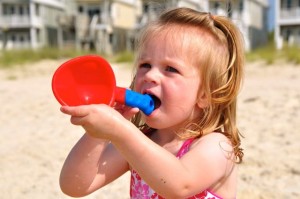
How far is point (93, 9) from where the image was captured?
3216 centimetres

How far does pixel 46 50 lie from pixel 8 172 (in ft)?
47.7

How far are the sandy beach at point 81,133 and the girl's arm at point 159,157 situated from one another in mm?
1724

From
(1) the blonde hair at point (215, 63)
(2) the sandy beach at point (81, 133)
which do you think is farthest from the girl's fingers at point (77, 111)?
(2) the sandy beach at point (81, 133)

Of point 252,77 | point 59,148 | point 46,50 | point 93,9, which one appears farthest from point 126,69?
point 93,9

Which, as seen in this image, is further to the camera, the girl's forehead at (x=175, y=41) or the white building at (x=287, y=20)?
the white building at (x=287, y=20)

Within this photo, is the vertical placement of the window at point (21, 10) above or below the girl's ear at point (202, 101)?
above

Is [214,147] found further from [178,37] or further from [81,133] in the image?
[81,133]

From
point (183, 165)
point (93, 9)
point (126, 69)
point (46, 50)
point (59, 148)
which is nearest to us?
point (183, 165)

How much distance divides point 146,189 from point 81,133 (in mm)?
3387

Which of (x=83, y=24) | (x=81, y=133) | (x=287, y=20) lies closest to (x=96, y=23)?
(x=83, y=24)

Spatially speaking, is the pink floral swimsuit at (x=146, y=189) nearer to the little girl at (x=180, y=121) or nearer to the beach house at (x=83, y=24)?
the little girl at (x=180, y=121)

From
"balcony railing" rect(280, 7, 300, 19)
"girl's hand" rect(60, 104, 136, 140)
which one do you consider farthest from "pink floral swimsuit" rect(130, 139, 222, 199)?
"balcony railing" rect(280, 7, 300, 19)

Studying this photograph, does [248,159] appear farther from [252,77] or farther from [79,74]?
[252,77]

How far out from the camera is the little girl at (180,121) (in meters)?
1.37
